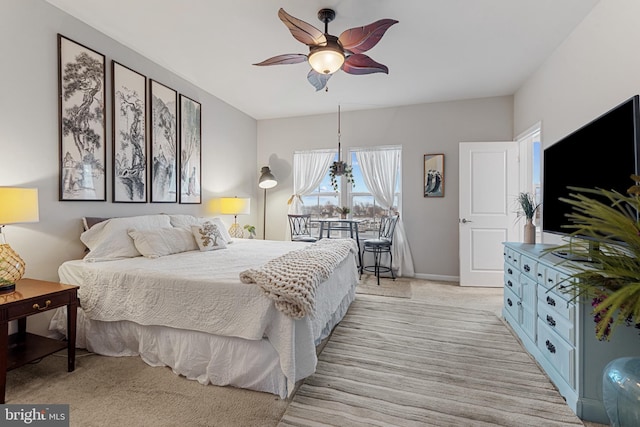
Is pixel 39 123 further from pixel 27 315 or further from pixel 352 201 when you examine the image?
pixel 352 201

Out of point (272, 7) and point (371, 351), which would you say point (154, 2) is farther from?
point (371, 351)

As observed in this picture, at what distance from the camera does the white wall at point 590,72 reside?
1.99m

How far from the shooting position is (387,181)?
15.8 ft

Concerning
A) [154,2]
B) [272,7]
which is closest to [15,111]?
[154,2]

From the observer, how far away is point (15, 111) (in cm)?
218

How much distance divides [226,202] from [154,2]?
238 centimetres

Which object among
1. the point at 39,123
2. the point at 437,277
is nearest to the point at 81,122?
Answer: the point at 39,123

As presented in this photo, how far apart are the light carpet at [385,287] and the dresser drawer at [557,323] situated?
1769 millimetres

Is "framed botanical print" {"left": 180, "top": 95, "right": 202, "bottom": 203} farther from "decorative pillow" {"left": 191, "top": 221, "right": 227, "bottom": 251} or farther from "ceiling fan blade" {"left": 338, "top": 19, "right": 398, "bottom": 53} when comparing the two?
"ceiling fan blade" {"left": 338, "top": 19, "right": 398, "bottom": 53}

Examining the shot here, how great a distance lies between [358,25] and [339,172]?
2196 mm

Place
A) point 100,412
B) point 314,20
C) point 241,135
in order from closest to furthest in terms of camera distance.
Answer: point 100,412, point 314,20, point 241,135

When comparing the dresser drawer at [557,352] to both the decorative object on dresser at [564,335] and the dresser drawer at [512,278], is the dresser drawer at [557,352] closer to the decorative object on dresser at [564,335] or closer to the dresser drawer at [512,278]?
the decorative object on dresser at [564,335]

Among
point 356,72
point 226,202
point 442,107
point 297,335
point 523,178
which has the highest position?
point 442,107

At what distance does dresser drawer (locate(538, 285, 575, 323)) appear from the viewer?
170 cm
